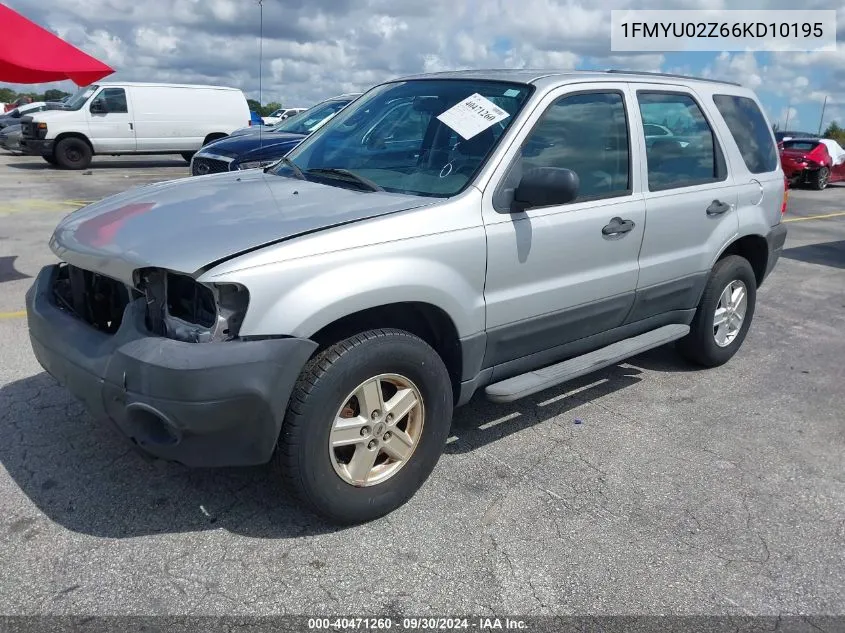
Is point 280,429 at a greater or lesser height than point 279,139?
lesser

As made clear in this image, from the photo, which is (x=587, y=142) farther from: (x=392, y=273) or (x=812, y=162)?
(x=812, y=162)

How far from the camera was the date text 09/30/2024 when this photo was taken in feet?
8.46

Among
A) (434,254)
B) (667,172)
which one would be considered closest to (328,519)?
(434,254)

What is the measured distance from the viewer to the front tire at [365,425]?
9.38 feet

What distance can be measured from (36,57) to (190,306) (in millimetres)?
5478

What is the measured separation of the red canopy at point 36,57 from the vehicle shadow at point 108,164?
479 inches

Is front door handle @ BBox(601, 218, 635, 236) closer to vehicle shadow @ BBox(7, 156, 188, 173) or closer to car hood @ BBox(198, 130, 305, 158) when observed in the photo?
car hood @ BBox(198, 130, 305, 158)

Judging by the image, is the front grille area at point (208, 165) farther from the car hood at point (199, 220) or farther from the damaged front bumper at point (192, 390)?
the damaged front bumper at point (192, 390)

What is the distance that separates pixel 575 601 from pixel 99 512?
6.43 feet

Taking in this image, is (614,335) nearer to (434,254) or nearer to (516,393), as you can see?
(516,393)

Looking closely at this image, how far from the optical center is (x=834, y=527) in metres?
3.32

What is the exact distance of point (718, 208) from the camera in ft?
15.3

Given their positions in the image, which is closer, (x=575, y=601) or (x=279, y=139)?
(x=575, y=601)

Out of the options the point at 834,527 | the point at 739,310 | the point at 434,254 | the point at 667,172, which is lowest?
the point at 834,527
